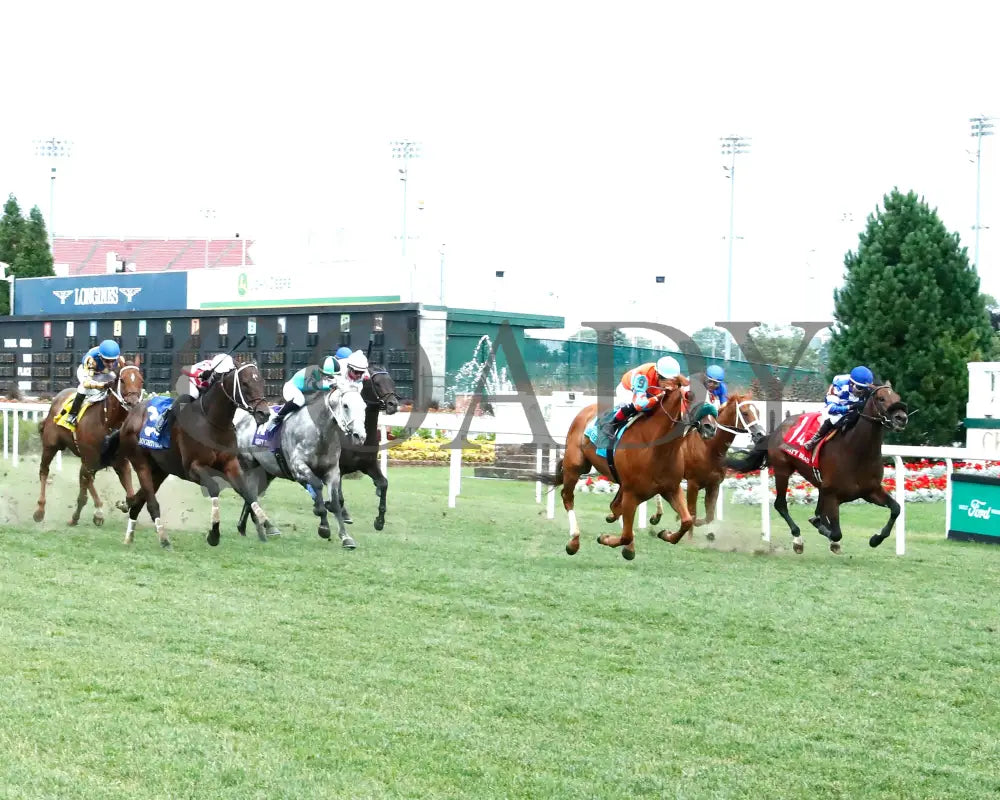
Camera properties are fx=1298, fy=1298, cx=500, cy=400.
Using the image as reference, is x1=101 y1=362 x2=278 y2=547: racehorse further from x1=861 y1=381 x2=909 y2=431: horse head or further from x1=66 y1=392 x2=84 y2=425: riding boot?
x1=861 y1=381 x2=909 y2=431: horse head

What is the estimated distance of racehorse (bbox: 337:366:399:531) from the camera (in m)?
11.3

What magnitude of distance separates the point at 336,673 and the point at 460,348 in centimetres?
2055

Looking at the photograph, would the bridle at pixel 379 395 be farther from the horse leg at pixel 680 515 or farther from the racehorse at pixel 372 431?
the horse leg at pixel 680 515

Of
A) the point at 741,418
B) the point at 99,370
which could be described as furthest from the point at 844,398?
Result: the point at 99,370

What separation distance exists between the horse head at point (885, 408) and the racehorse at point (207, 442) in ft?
15.3

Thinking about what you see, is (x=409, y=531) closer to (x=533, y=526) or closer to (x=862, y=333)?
(x=533, y=526)

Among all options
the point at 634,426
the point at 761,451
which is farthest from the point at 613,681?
the point at 761,451

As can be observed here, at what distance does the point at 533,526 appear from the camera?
12445 millimetres

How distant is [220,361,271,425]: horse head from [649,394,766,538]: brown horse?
359 centimetres

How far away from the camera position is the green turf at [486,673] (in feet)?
13.8

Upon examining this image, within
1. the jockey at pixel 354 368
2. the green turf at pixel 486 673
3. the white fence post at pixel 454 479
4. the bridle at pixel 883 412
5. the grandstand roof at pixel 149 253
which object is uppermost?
the grandstand roof at pixel 149 253

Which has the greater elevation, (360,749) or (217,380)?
(217,380)

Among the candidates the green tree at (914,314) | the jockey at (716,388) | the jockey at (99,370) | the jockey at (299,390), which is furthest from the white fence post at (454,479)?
the green tree at (914,314)

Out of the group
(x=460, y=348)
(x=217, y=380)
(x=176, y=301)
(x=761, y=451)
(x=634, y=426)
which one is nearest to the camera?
(x=634, y=426)
